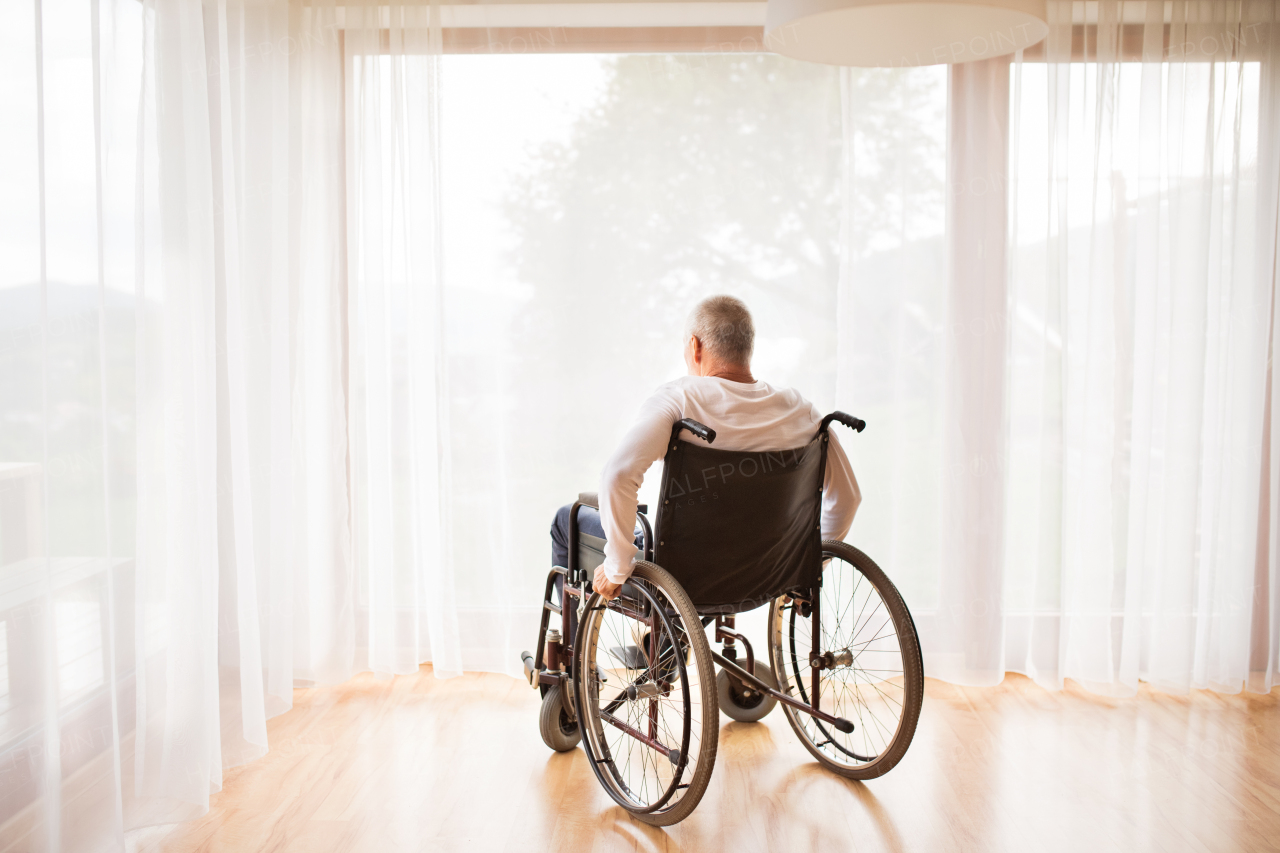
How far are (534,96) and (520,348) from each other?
865 millimetres

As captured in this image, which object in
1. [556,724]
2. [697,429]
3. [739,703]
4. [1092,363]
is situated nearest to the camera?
[697,429]

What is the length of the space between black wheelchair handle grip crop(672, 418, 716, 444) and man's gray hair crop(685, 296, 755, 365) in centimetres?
30

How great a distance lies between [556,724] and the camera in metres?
2.61

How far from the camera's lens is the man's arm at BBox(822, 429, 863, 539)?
8.09ft

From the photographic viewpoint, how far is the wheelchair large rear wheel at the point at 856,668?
7.43 ft

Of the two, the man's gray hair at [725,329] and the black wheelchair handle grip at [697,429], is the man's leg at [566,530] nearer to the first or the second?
the black wheelchair handle grip at [697,429]

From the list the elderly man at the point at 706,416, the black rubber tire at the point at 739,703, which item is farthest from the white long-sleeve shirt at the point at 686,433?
the black rubber tire at the point at 739,703

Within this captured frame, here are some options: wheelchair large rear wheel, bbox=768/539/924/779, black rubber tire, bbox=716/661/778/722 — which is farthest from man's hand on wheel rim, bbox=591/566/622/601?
black rubber tire, bbox=716/661/778/722

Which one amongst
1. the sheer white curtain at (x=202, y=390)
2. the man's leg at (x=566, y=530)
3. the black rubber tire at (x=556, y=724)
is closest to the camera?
the sheer white curtain at (x=202, y=390)

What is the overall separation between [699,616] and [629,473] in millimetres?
376

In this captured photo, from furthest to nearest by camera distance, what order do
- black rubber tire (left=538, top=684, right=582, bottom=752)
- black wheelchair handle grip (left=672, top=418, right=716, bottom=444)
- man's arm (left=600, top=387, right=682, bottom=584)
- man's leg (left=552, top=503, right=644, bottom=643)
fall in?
black rubber tire (left=538, top=684, right=582, bottom=752)
man's leg (left=552, top=503, right=644, bottom=643)
man's arm (left=600, top=387, right=682, bottom=584)
black wheelchair handle grip (left=672, top=418, right=716, bottom=444)

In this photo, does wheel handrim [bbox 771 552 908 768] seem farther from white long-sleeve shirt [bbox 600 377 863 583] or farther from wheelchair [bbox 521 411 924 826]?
white long-sleeve shirt [bbox 600 377 863 583]

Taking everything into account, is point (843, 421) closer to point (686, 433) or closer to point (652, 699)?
point (686, 433)

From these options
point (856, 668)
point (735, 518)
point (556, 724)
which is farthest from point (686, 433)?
point (856, 668)
